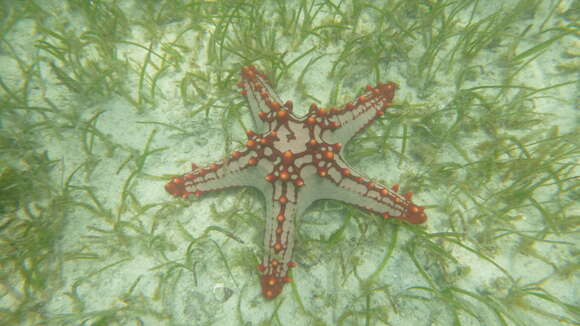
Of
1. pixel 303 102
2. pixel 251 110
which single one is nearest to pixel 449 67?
pixel 303 102

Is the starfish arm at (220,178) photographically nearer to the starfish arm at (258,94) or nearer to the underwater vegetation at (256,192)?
the underwater vegetation at (256,192)

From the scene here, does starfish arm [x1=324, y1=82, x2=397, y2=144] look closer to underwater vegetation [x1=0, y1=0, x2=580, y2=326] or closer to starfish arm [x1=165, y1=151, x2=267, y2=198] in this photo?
underwater vegetation [x1=0, y1=0, x2=580, y2=326]

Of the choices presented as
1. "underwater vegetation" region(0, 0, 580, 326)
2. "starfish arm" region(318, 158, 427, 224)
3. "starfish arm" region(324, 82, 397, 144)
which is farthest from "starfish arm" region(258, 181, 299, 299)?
"starfish arm" region(324, 82, 397, 144)

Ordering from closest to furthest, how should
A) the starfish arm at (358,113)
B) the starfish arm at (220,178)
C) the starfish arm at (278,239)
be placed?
the starfish arm at (278,239)
the starfish arm at (220,178)
the starfish arm at (358,113)

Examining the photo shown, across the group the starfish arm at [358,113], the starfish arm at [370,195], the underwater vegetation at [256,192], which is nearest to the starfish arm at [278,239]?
the underwater vegetation at [256,192]

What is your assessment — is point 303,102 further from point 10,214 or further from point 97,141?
point 10,214
